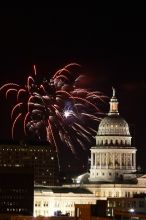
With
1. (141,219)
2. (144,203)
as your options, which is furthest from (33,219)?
(144,203)

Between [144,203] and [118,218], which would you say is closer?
[118,218]

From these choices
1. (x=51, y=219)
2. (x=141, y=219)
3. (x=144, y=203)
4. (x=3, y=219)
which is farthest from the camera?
(x=144, y=203)

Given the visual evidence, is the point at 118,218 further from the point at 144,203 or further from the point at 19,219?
the point at 144,203

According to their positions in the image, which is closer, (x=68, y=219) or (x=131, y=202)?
(x=68, y=219)

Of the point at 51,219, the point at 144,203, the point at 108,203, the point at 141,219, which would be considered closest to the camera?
the point at 141,219

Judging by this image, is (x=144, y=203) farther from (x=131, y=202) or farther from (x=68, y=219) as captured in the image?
(x=68, y=219)

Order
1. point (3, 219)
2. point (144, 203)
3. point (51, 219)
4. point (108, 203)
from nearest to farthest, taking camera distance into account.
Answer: point (51, 219)
point (3, 219)
point (144, 203)
point (108, 203)

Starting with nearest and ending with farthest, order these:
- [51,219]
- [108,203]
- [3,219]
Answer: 1. [51,219]
2. [3,219]
3. [108,203]

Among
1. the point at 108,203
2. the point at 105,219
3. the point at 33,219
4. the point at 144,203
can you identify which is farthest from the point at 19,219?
the point at 108,203
